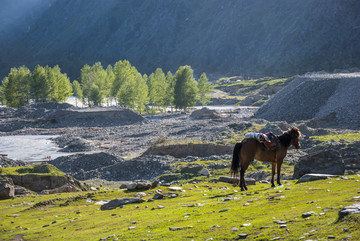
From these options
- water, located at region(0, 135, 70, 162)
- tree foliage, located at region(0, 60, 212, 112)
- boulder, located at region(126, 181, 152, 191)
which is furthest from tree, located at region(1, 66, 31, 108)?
boulder, located at region(126, 181, 152, 191)

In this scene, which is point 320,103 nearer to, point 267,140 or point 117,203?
point 267,140

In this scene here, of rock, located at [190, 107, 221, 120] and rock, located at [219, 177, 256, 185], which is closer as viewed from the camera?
rock, located at [219, 177, 256, 185]

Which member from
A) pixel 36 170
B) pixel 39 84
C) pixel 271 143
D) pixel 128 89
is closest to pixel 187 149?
pixel 36 170

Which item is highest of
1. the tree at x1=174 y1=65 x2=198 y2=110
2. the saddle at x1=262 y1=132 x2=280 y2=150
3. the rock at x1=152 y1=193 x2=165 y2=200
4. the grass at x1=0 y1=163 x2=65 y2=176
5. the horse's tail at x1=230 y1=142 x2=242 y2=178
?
the tree at x1=174 y1=65 x2=198 y2=110

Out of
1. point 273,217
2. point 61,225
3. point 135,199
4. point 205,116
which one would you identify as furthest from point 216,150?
point 205,116

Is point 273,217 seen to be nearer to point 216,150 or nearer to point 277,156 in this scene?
point 277,156

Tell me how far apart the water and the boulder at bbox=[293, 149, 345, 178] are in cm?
3988

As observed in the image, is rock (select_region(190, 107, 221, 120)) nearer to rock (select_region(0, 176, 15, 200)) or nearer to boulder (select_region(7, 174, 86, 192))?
boulder (select_region(7, 174, 86, 192))

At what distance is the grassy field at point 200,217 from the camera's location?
12562 millimetres

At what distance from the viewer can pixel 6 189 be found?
95.1 feet

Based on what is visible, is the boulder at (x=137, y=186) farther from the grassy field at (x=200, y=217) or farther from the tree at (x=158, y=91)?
the tree at (x=158, y=91)

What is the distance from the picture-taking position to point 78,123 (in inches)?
4067

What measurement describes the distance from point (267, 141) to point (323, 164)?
693cm

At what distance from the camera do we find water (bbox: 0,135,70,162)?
60275mm
